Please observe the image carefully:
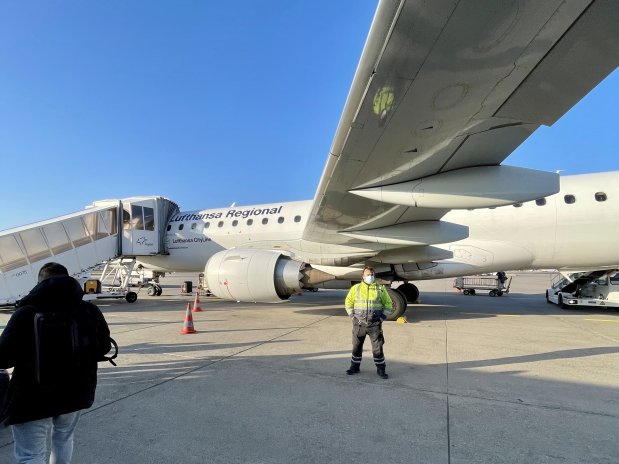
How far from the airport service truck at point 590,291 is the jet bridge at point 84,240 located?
15852 mm

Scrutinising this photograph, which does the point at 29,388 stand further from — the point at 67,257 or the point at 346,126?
the point at 67,257

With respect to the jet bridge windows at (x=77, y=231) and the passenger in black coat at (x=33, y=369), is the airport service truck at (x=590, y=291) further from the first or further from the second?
the jet bridge windows at (x=77, y=231)

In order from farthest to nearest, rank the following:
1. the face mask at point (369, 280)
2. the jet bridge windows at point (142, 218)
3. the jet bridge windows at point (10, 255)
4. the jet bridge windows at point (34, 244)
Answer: the jet bridge windows at point (142, 218), the jet bridge windows at point (34, 244), the jet bridge windows at point (10, 255), the face mask at point (369, 280)

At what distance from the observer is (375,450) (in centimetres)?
264

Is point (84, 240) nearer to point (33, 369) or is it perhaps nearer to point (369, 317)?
point (369, 317)

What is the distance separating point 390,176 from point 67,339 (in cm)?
397

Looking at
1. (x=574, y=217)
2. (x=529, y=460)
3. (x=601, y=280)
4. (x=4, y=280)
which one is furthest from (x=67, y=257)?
(x=601, y=280)

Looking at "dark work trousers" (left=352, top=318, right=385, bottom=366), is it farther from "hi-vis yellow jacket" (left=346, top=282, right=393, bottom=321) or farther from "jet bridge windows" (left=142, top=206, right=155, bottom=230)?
"jet bridge windows" (left=142, top=206, right=155, bottom=230)

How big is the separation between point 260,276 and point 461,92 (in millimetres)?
6567

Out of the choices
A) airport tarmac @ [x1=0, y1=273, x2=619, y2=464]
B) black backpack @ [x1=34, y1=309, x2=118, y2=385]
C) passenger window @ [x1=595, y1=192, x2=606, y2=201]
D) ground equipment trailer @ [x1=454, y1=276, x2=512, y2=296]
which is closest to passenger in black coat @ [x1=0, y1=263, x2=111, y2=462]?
Result: black backpack @ [x1=34, y1=309, x2=118, y2=385]

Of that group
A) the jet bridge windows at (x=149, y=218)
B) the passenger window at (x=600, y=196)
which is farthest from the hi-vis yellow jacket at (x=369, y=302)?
the jet bridge windows at (x=149, y=218)

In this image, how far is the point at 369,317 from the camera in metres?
4.61

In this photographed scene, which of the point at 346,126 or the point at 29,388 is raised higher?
the point at 346,126

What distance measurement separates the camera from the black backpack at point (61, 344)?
1.88m
